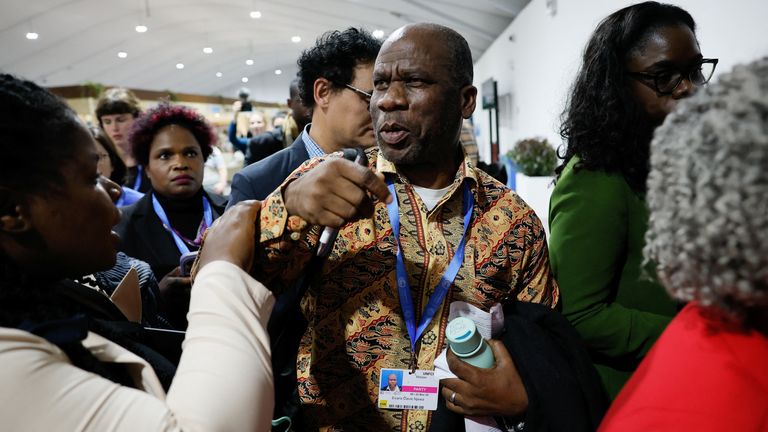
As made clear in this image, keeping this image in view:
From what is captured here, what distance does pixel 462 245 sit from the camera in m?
1.39

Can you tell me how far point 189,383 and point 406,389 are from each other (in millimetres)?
646

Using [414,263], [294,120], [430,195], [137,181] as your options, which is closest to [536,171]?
[294,120]

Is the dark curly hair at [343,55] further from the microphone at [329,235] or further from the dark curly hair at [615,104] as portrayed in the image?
the microphone at [329,235]

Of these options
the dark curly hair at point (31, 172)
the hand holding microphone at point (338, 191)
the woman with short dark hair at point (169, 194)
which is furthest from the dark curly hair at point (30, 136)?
the woman with short dark hair at point (169, 194)

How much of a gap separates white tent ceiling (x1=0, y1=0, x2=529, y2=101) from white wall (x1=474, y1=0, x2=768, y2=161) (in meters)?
0.95

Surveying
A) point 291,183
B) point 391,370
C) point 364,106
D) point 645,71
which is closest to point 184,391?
point 291,183

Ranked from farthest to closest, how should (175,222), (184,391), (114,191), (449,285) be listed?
(175,222)
(449,285)
(114,191)
(184,391)

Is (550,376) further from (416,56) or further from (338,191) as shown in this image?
(416,56)

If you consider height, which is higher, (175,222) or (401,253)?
(401,253)

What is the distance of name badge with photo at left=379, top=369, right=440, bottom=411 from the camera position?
1320mm

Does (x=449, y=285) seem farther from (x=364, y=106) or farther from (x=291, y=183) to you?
(x=364, y=106)

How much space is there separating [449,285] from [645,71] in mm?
822

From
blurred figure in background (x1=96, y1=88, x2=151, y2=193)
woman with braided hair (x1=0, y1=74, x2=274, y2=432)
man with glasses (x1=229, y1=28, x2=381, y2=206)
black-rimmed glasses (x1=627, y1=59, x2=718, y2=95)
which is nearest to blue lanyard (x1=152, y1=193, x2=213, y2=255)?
man with glasses (x1=229, y1=28, x2=381, y2=206)

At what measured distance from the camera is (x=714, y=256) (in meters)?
0.68
